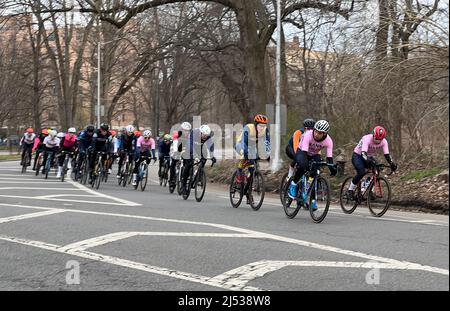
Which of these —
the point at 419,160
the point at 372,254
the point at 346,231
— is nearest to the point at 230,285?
the point at 372,254

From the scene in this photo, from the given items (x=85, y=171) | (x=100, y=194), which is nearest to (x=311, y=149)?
(x=100, y=194)

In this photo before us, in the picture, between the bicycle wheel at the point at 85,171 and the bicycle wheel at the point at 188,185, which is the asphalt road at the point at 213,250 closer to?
the bicycle wheel at the point at 188,185

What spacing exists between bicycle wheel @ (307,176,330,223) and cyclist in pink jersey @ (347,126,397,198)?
1.60 metres

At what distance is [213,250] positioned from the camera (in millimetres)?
7570

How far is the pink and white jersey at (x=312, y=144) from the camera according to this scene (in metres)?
10.3

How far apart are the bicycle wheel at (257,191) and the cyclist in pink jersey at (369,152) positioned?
1.80 m

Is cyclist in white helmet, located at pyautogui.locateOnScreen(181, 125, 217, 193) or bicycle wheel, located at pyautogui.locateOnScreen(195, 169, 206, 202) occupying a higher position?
cyclist in white helmet, located at pyautogui.locateOnScreen(181, 125, 217, 193)

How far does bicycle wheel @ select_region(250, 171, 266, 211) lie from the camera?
12.0 meters

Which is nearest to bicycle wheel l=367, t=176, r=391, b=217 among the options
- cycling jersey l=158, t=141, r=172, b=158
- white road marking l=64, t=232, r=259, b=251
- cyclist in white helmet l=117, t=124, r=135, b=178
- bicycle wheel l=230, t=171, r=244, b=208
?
bicycle wheel l=230, t=171, r=244, b=208

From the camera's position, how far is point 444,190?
13820 millimetres

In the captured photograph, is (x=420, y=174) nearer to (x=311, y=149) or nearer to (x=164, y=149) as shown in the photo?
(x=311, y=149)

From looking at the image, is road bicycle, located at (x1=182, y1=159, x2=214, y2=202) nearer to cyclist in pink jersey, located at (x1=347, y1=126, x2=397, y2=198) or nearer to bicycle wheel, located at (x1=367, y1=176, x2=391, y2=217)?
cyclist in pink jersey, located at (x1=347, y1=126, x2=397, y2=198)

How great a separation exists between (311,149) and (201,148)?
13.2ft
